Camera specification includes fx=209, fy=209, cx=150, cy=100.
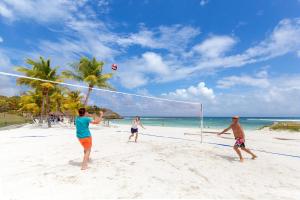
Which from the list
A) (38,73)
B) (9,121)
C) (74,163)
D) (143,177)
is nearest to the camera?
(143,177)

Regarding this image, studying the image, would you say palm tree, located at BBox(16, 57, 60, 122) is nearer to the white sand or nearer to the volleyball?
the volleyball

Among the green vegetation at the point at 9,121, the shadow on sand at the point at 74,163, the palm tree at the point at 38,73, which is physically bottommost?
the shadow on sand at the point at 74,163

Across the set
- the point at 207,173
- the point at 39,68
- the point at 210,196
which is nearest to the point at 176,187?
the point at 210,196

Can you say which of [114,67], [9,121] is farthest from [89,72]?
[9,121]

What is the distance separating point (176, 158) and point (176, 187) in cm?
269

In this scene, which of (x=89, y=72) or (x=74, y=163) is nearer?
(x=74, y=163)

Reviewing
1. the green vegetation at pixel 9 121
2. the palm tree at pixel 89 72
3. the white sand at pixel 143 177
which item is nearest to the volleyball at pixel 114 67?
the palm tree at pixel 89 72

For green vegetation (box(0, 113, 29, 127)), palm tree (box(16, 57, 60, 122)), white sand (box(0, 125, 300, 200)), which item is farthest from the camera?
green vegetation (box(0, 113, 29, 127))

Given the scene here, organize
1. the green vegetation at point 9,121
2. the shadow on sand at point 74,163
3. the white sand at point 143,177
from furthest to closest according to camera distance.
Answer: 1. the green vegetation at point 9,121
2. the shadow on sand at point 74,163
3. the white sand at point 143,177

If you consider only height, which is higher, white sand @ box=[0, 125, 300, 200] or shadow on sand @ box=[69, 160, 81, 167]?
shadow on sand @ box=[69, 160, 81, 167]

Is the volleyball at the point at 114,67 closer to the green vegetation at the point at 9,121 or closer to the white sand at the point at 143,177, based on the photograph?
the green vegetation at the point at 9,121

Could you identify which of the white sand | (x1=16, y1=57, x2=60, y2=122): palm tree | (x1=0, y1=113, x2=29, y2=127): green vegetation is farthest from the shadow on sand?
(x1=0, y1=113, x2=29, y2=127): green vegetation

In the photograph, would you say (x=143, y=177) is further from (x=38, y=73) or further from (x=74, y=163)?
(x=38, y=73)

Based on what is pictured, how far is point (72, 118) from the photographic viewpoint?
87.4 ft
